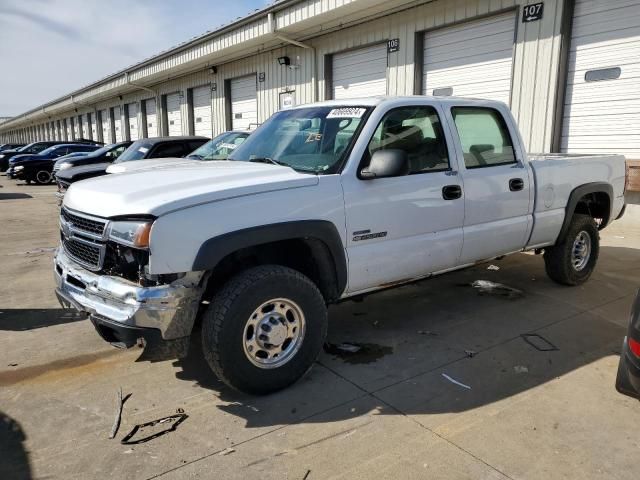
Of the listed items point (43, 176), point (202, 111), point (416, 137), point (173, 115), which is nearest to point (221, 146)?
point (416, 137)

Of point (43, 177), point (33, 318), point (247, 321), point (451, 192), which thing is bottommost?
point (33, 318)

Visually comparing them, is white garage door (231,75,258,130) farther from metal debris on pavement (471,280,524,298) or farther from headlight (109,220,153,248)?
headlight (109,220,153,248)

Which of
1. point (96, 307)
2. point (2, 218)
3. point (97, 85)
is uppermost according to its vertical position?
point (97, 85)

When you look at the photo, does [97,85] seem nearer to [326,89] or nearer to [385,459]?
[326,89]

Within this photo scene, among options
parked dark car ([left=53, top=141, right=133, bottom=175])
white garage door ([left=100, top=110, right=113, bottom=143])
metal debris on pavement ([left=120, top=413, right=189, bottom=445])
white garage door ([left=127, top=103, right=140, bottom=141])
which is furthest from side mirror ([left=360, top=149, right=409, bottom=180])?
white garage door ([left=100, top=110, right=113, bottom=143])

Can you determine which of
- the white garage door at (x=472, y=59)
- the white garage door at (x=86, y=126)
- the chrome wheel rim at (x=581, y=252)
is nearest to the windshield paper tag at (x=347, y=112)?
the chrome wheel rim at (x=581, y=252)

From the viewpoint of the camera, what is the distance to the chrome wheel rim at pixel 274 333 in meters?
3.23

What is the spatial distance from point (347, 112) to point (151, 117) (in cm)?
2533

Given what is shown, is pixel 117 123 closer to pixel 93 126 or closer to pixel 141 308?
pixel 93 126

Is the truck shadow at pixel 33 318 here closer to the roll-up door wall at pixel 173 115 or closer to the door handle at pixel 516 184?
the door handle at pixel 516 184

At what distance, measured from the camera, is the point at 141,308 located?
2840 mm

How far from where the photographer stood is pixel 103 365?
12.8 feet

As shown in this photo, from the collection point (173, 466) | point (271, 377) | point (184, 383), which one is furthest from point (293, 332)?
point (173, 466)

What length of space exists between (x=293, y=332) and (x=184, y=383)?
89 centimetres
